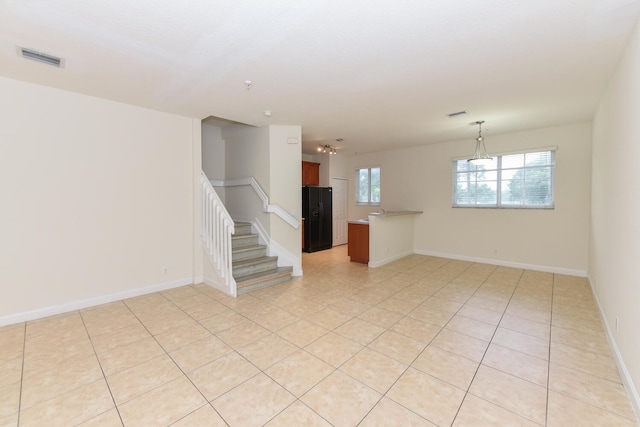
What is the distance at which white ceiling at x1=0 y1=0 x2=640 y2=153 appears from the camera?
190 cm

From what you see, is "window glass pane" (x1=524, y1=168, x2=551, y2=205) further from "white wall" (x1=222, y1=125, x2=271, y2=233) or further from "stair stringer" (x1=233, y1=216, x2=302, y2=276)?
"white wall" (x1=222, y1=125, x2=271, y2=233)

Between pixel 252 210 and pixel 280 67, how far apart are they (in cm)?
297

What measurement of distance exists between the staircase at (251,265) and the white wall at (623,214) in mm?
3875

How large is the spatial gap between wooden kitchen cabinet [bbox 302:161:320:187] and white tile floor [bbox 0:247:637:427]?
168 inches

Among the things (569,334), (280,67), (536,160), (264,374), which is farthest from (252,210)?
(536,160)

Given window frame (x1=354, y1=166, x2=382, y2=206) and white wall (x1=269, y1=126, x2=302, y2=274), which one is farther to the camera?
window frame (x1=354, y1=166, x2=382, y2=206)

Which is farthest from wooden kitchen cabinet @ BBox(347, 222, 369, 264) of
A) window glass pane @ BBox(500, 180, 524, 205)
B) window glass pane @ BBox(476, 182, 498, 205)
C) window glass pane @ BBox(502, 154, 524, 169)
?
window glass pane @ BBox(502, 154, 524, 169)

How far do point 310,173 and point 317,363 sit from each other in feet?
19.5

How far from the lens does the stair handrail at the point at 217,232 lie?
396cm

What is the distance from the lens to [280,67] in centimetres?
266

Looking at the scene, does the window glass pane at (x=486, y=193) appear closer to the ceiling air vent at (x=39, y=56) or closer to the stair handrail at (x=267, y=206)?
the stair handrail at (x=267, y=206)

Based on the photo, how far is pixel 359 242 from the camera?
593 centimetres

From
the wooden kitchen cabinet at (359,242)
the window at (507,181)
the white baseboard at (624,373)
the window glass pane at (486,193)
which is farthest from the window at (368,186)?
the white baseboard at (624,373)

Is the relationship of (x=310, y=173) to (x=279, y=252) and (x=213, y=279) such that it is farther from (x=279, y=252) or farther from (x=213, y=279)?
(x=213, y=279)
